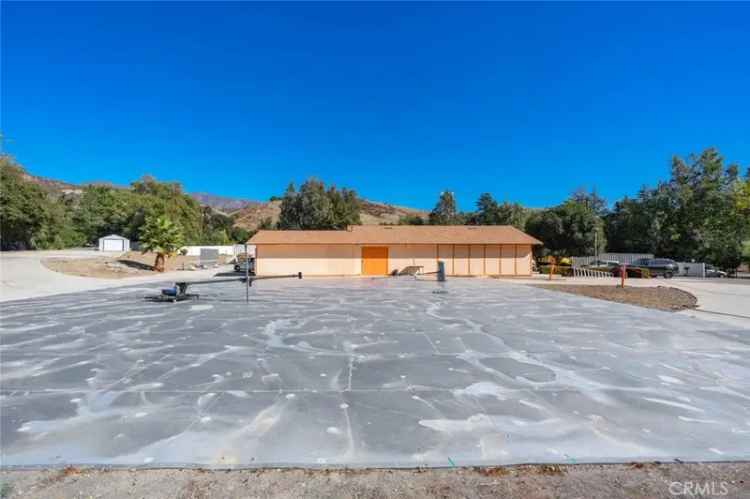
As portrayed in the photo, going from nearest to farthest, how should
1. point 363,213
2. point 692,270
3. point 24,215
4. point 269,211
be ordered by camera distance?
point 692,270
point 24,215
point 363,213
point 269,211

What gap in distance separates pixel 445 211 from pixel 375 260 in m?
28.7

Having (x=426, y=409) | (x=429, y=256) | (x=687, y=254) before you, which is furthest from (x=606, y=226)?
(x=426, y=409)

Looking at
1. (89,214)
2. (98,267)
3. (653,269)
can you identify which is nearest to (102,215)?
(89,214)

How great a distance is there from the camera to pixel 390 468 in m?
3.32

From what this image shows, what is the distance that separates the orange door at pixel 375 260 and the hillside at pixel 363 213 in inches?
2261

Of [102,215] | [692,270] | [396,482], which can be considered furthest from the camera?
[102,215]

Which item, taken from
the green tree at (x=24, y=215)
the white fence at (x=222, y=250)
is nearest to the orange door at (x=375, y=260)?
the white fence at (x=222, y=250)

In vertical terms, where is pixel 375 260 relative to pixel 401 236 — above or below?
below

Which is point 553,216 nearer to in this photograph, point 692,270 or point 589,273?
point 589,273

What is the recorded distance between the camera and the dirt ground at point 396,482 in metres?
2.99

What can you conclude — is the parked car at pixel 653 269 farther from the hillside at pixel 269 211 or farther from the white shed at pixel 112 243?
the hillside at pixel 269 211

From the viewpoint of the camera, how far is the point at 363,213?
314 feet

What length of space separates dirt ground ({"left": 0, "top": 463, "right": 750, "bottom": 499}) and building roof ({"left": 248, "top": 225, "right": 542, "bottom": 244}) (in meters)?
25.4

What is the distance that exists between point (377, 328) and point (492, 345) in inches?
113
